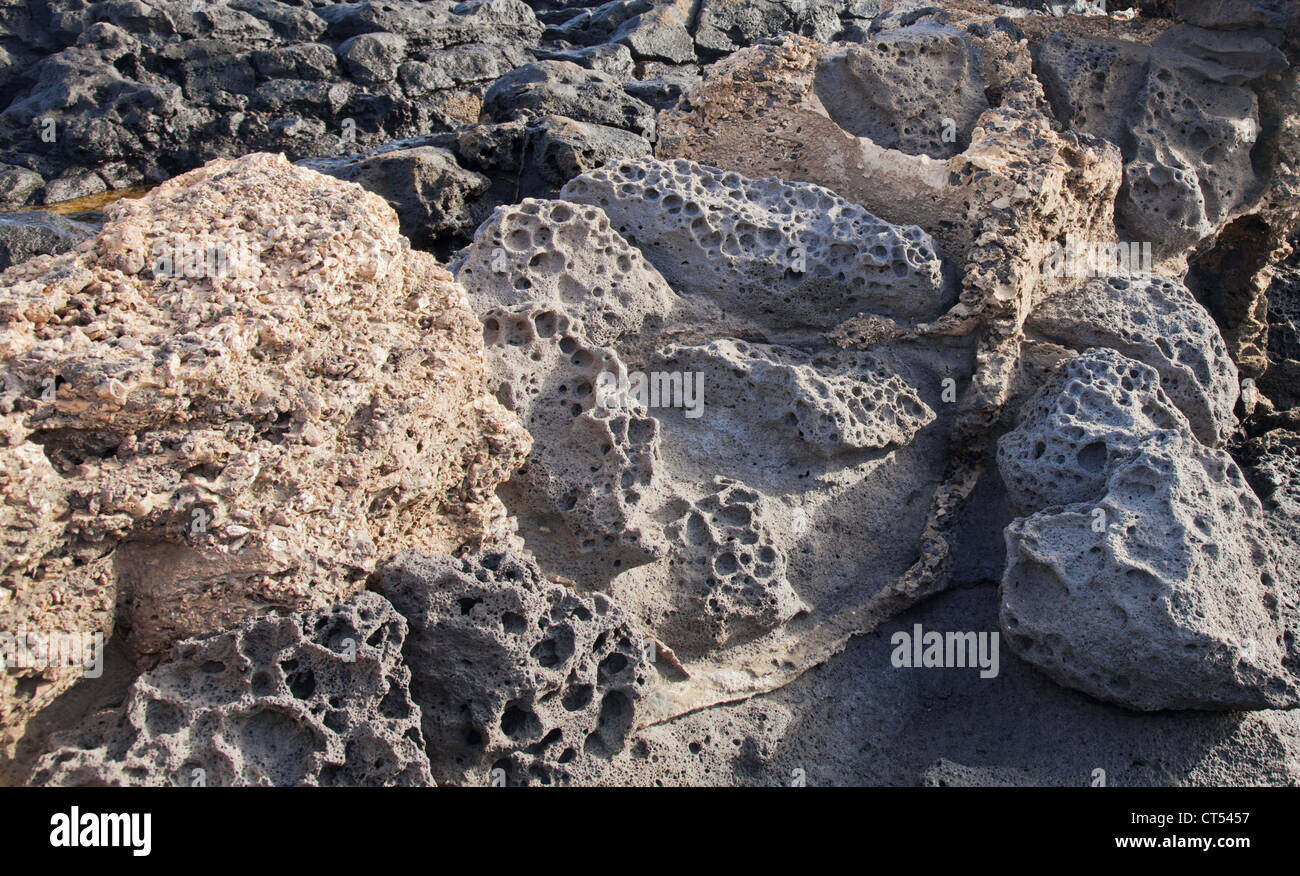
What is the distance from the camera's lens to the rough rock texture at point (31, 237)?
6.77m

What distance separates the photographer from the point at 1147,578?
3.32 metres

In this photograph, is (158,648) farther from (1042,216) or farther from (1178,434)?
(1042,216)

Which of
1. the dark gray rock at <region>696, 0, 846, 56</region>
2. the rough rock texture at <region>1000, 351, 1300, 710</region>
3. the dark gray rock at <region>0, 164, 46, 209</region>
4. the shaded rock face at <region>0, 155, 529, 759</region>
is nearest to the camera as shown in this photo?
the shaded rock face at <region>0, 155, 529, 759</region>

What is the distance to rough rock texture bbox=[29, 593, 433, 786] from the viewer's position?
2.61 metres

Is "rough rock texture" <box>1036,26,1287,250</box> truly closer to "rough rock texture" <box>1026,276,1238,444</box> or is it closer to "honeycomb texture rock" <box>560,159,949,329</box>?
"rough rock texture" <box>1026,276,1238,444</box>

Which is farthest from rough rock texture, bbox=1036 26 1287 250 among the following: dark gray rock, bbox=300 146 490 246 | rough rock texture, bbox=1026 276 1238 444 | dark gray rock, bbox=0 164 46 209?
dark gray rock, bbox=0 164 46 209

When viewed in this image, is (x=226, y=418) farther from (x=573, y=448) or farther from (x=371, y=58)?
(x=371, y=58)

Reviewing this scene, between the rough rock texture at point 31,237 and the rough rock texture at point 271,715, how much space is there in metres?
4.74

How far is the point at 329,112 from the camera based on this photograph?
1038cm

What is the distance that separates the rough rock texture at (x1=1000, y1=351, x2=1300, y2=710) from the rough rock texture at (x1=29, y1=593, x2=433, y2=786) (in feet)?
6.12

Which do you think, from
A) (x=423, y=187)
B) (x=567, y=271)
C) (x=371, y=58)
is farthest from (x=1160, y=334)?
(x=371, y=58)

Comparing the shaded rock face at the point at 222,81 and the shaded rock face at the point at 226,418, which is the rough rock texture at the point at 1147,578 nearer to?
the shaded rock face at the point at 226,418

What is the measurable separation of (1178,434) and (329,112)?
8.60m

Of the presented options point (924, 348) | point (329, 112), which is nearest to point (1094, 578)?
point (924, 348)
